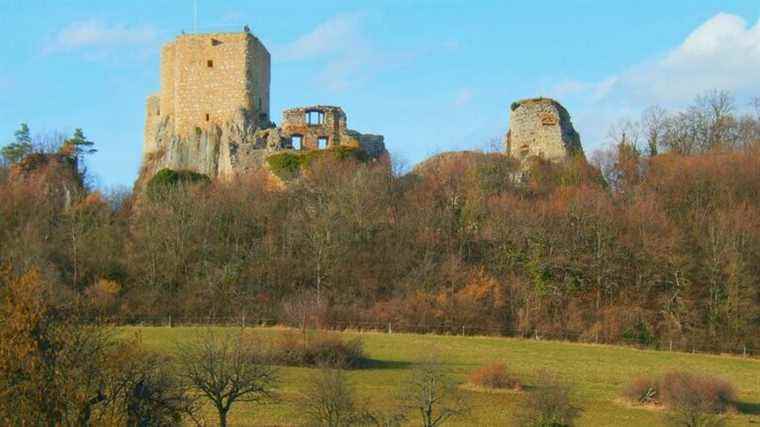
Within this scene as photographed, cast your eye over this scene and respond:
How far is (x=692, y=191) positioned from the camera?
158ft

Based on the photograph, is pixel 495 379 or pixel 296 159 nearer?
pixel 495 379

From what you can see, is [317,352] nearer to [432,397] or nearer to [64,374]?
[432,397]

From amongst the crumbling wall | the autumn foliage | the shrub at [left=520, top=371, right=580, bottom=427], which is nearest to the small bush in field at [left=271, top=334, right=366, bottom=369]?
the autumn foliage

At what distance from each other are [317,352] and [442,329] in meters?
9.62

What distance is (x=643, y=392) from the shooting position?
28109mm

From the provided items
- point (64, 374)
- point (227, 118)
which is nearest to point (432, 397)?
point (64, 374)

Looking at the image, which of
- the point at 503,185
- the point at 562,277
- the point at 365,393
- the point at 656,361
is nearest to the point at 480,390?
the point at 365,393

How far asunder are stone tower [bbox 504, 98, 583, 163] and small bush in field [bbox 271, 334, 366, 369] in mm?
21115

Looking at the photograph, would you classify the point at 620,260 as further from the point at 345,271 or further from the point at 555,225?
the point at 345,271

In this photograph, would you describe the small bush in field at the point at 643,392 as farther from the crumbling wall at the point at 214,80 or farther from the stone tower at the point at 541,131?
the crumbling wall at the point at 214,80

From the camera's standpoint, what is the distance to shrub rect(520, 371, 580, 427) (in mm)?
24094

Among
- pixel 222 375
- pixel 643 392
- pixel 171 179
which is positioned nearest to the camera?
pixel 222 375

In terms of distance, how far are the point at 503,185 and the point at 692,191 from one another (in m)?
8.38

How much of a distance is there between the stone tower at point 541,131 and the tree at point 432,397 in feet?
80.5
